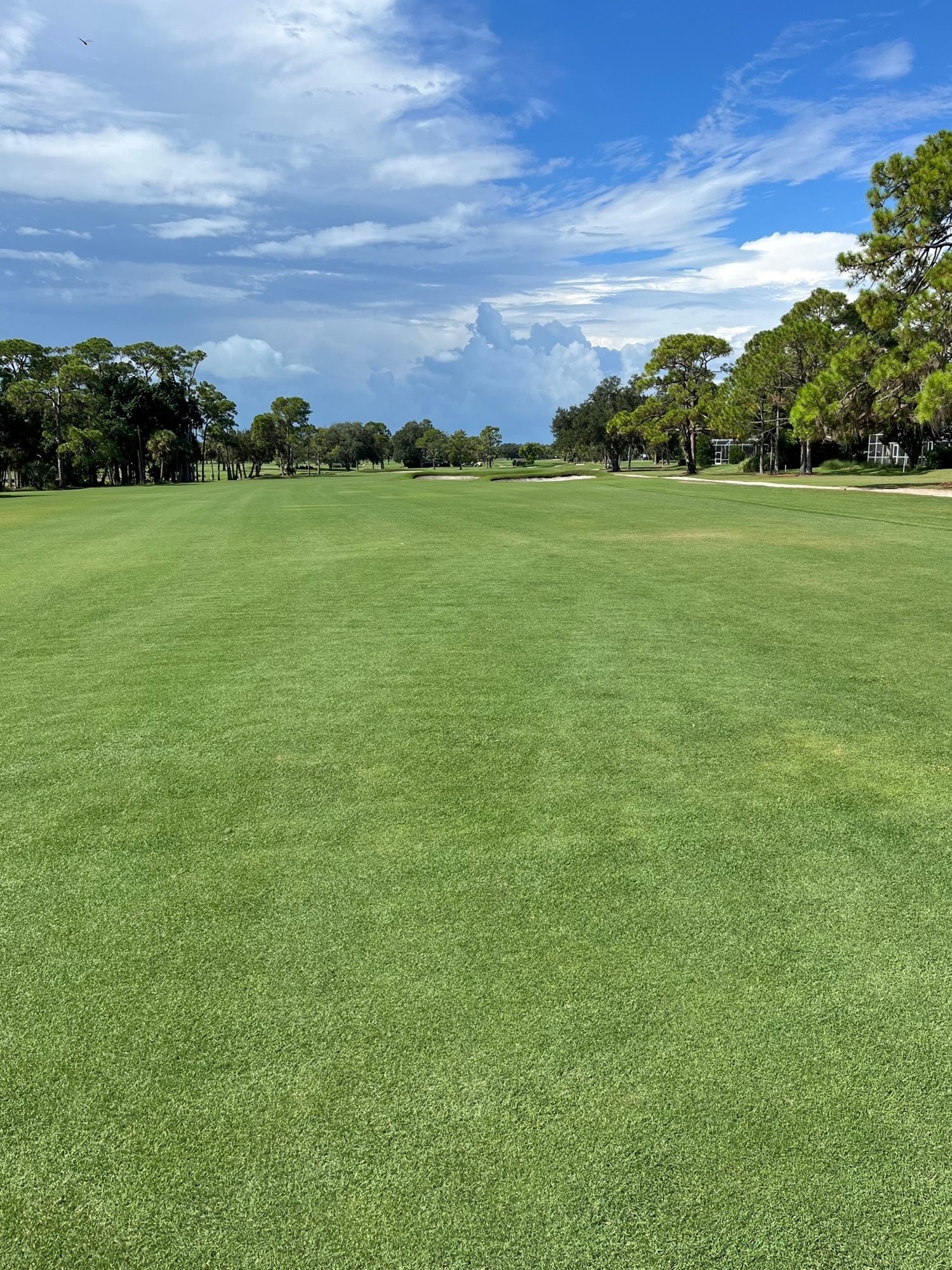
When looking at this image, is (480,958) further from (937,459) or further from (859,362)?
(937,459)

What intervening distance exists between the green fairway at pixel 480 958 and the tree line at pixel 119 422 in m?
65.8

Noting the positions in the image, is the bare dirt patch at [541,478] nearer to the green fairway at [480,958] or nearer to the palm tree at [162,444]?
the palm tree at [162,444]

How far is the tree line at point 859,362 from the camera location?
28891mm

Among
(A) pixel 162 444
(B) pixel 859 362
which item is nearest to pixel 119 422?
(A) pixel 162 444

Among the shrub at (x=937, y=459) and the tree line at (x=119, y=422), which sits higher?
the tree line at (x=119, y=422)

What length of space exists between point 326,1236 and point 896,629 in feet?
25.2

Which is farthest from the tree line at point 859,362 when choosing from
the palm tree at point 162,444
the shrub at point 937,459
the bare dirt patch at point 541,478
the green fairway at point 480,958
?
the palm tree at point 162,444

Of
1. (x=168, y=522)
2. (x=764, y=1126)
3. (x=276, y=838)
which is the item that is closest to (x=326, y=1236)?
(x=764, y=1126)

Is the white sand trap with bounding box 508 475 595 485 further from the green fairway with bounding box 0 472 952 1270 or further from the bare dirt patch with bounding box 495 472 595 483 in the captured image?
the green fairway with bounding box 0 472 952 1270

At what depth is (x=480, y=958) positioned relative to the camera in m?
3.20

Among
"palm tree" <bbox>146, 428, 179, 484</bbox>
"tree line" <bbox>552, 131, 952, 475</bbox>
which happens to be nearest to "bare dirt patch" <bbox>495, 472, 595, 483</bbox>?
"tree line" <bbox>552, 131, 952, 475</bbox>

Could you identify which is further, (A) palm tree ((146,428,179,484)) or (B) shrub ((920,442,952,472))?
(A) palm tree ((146,428,179,484))

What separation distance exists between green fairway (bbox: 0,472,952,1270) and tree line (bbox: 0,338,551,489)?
216ft

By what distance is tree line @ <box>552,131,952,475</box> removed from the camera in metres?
28.9
